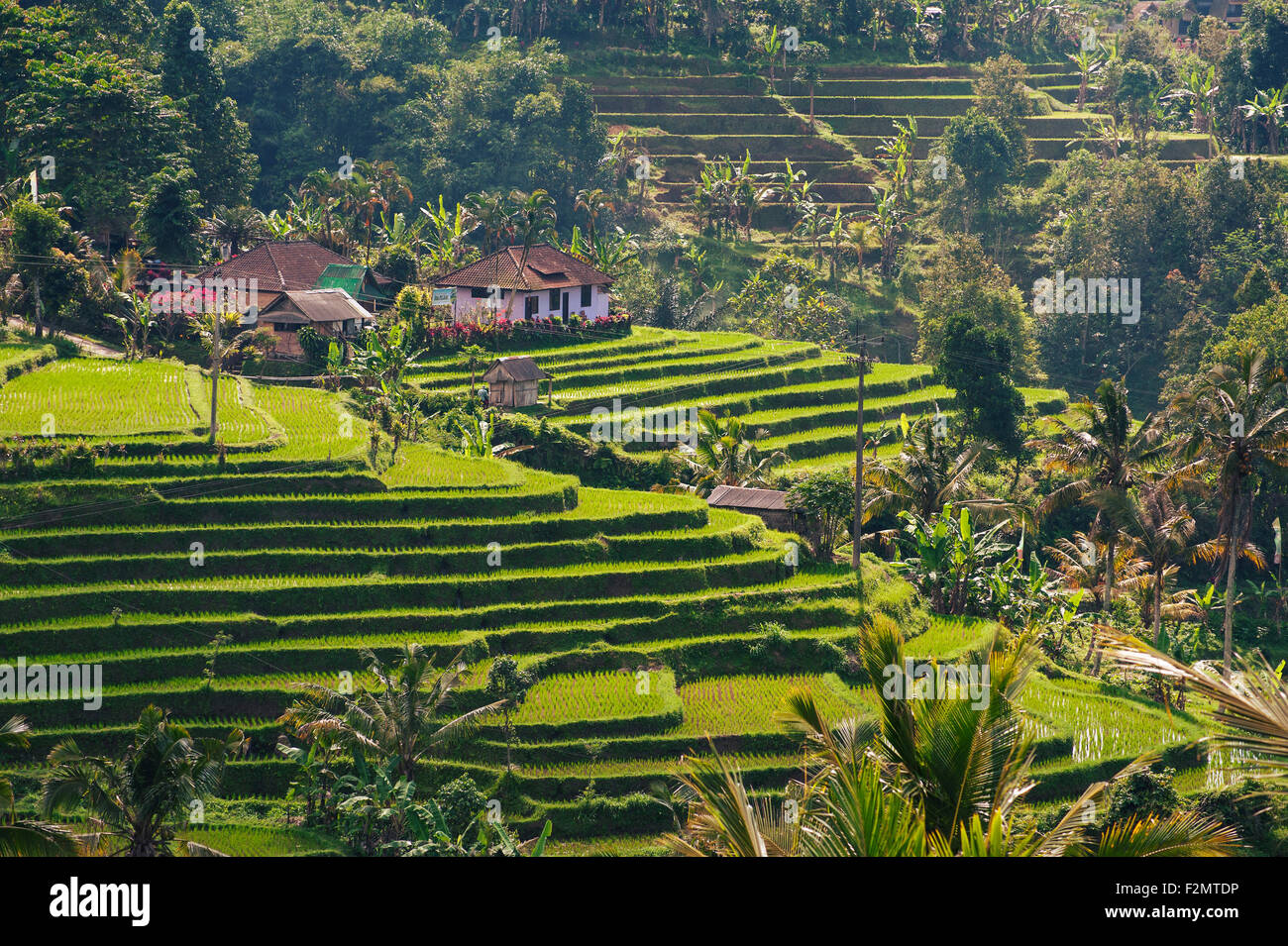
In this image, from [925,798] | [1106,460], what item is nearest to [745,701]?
[1106,460]

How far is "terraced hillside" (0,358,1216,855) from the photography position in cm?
2648

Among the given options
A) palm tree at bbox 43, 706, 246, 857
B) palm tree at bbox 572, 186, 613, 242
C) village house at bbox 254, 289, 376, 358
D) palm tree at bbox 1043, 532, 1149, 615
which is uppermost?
palm tree at bbox 572, 186, 613, 242

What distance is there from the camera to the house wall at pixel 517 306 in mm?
50188

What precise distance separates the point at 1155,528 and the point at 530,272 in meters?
23.8

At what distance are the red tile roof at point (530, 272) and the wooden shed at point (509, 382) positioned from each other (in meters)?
7.09

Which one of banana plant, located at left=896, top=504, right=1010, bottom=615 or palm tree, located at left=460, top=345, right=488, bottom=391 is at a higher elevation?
palm tree, located at left=460, top=345, right=488, bottom=391

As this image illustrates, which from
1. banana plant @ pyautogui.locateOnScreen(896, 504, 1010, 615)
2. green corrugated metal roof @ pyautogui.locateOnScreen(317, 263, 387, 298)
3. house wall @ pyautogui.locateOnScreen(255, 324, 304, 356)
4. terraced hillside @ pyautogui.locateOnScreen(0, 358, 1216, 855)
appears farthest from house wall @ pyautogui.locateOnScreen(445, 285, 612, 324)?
banana plant @ pyautogui.locateOnScreen(896, 504, 1010, 615)

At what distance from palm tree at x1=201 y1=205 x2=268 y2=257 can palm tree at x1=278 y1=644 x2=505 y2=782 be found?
34.5 m

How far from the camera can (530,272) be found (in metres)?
51.3

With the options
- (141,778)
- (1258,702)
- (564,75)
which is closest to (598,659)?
(141,778)

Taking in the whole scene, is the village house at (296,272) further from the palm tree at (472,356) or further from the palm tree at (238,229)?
the palm tree at (472,356)

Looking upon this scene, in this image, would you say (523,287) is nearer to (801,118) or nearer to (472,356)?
(472,356)

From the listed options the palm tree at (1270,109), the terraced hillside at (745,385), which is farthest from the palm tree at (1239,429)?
the palm tree at (1270,109)

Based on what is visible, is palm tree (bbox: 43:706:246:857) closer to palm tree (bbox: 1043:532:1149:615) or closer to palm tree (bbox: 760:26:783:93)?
palm tree (bbox: 1043:532:1149:615)
